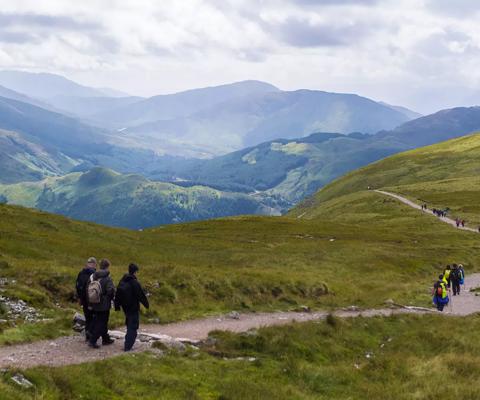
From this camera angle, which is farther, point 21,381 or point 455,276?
point 455,276

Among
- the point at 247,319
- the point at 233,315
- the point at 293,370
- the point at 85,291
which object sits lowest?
the point at 247,319

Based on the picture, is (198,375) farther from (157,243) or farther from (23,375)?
(157,243)

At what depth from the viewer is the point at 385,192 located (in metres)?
170

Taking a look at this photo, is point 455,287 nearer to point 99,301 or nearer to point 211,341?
point 211,341

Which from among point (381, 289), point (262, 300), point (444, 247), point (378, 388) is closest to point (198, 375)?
point (378, 388)

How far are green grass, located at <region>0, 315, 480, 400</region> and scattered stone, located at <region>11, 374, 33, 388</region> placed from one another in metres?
0.17

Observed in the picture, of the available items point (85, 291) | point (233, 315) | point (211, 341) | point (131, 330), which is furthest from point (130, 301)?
point (233, 315)

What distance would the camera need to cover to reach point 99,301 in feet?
63.0

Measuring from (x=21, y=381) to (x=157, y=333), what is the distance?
35.7ft

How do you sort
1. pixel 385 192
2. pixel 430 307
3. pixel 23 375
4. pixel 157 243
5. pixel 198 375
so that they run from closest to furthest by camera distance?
pixel 23 375 < pixel 198 375 < pixel 430 307 < pixel 157 243 < pixel 385 192

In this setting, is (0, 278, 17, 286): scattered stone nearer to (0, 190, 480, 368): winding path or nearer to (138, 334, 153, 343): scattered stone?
(0, 190, 480, 368): winding path

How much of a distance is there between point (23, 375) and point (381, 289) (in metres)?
36.6

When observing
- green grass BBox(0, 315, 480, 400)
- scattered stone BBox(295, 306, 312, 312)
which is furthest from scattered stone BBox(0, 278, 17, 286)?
scattered stone BBox(295, 306, 312, 312)

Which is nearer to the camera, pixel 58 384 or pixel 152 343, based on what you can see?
pixel 58 384
